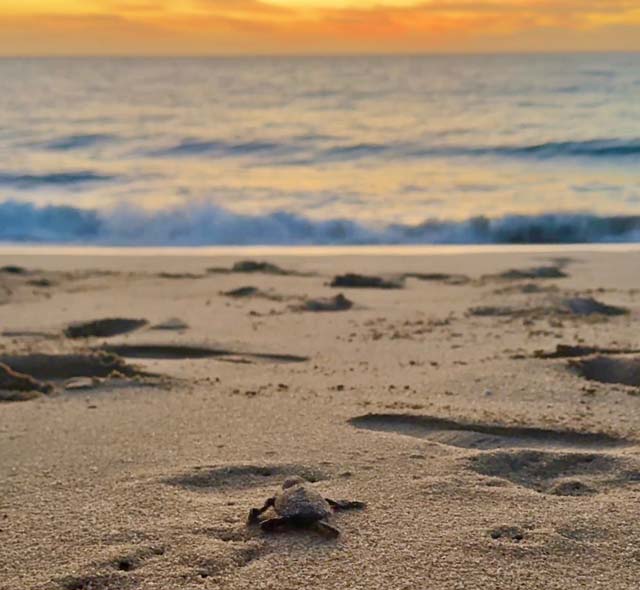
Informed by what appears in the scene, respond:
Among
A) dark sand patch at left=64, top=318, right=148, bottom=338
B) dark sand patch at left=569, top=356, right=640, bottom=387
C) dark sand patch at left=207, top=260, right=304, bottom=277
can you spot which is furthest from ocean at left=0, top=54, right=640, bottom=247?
dark sand patch at left=569, top=356, right=640, bottom=387

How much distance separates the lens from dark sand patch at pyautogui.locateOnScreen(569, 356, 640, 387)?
4.00m

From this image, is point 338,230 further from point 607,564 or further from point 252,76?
point 252,76

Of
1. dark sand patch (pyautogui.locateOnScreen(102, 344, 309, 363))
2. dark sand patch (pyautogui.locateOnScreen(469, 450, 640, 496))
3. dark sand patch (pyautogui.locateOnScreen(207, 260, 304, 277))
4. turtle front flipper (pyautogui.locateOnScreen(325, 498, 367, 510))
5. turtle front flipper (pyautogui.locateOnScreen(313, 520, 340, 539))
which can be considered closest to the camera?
turtle front flipper (pyautogui.locateOnScreen(313, 520, 340, 539))

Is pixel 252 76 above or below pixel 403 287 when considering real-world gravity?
above

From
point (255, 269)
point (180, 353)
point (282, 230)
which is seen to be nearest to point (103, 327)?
point (180, 353)

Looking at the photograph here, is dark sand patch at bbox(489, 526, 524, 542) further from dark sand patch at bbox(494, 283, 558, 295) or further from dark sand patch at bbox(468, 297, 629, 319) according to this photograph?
dark sand patch at bbox(494, 283, 558, 295)

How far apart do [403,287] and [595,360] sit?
111 inches

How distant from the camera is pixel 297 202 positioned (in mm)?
13461

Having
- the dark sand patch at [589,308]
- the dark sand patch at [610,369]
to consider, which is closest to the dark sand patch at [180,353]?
the dark sand patch at [610,369]

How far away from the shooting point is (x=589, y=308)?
566 centimetres

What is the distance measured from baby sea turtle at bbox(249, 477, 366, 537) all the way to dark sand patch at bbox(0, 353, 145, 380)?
189cm

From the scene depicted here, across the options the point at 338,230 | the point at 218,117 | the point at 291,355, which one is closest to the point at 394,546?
the point at 291,355

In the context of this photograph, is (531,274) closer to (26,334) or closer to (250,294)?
(250,294)

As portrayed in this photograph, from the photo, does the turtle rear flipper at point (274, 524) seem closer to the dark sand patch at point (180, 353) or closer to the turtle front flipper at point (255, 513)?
the turtle front flipper at point (255, 513)
